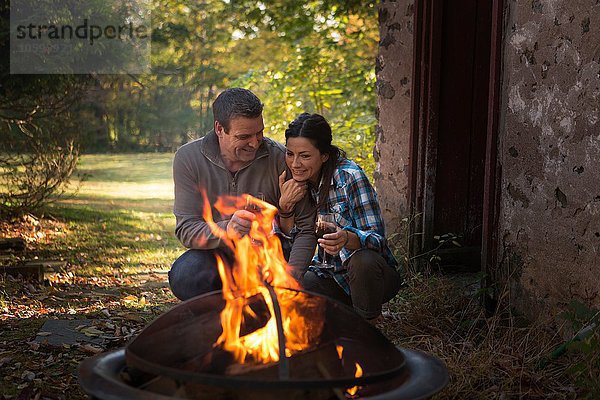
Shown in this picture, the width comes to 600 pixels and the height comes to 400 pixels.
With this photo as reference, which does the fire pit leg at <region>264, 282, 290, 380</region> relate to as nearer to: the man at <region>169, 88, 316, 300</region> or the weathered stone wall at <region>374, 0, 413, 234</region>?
the man at <region>169, 88, 316, 300</region>

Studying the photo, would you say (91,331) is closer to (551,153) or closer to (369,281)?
(369,281)

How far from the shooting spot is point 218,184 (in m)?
4.22

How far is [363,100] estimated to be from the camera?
470 inches

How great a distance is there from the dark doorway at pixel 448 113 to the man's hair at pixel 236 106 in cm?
217

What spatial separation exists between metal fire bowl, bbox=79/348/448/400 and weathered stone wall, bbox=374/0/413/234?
10.9 ft

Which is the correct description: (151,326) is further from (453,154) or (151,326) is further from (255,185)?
(453,154)

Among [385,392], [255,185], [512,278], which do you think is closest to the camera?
[385,392]

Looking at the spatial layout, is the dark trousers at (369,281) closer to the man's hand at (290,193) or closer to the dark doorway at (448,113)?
the man's hand at (290,193)

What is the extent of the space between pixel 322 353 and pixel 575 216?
5.80 ft

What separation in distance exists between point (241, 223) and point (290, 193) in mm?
461

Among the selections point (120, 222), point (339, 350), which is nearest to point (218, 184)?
point (339, 350)

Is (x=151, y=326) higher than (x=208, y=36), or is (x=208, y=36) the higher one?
(x=208, y=36)

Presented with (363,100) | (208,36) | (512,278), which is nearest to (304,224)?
(512,278)

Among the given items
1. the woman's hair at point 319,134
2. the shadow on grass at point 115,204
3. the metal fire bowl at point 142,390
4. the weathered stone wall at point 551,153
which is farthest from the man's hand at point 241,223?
the shadow on grass at point 115,204
